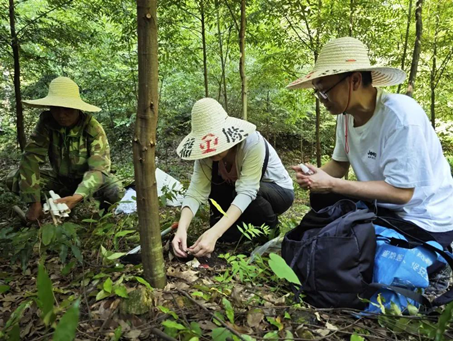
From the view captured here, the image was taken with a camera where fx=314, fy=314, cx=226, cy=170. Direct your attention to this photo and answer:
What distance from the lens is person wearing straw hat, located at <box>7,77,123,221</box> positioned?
2.89 metres

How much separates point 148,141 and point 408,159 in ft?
4.67

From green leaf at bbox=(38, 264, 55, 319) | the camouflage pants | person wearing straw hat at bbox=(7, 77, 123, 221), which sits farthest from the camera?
the camouflage pants

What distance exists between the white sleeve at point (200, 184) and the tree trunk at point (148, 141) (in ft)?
2.62

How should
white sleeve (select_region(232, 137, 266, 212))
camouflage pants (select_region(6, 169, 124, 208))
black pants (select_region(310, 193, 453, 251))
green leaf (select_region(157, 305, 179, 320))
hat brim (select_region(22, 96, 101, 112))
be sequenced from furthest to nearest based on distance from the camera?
1. camouflage pants (select_region(6, 169, 124, 208))
2. hat brim (select_region(22, 96, 101, 112))
3. white sleeve (select_region(232, 137, 266, 212))
4. black pants (select_region(310, 193, 453, 251))
5. green leaf (select_region(157, 305, 179, 320))

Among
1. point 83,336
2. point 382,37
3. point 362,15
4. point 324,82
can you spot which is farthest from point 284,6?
point 83,336

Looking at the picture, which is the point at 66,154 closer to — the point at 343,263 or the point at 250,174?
the point at 250,174

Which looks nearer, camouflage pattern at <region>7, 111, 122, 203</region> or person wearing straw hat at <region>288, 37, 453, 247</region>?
person wearing straw hat at <region>288, 37, 453, 247</region>

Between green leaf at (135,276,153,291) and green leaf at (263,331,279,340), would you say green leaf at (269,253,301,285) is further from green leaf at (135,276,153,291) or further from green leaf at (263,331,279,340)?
green leaf at (135,276,153,291)

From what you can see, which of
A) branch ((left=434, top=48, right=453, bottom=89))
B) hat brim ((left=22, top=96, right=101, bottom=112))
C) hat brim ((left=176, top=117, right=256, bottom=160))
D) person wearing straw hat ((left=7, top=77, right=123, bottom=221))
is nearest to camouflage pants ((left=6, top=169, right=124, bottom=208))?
person wearing straw hat ((left=7, top=77, right=123, bottom=221))

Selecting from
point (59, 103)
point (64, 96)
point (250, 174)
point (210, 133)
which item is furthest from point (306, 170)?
point (64, 96)

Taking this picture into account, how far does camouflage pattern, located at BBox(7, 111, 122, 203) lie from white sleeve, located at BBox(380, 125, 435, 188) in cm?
245

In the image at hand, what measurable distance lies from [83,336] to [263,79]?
6.05 metres

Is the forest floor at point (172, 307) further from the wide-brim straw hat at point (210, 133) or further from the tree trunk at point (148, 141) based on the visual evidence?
the wide-brim straw hat at point (210, 133)

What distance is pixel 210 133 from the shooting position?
215 cm
